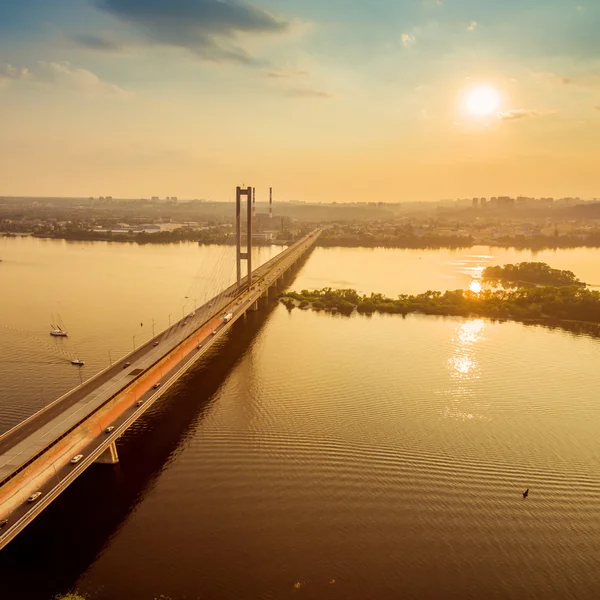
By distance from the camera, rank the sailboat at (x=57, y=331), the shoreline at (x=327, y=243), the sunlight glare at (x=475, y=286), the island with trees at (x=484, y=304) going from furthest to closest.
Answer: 1. the shoreline at (x=327, y=243)
2. the sunlight glare at (x=475, y=286)
3. the island with trees at (x=484, y=304)
4. the sailboat at (x=57, y=331)

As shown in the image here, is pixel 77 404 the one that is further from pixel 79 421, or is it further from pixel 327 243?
pixel 327 243

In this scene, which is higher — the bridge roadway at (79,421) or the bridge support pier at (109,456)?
the bridge roadway at (79,421)

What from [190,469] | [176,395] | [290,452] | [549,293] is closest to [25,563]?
[190,469]

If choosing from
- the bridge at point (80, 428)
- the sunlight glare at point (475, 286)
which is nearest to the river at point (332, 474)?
the bridge at point (80, 428)

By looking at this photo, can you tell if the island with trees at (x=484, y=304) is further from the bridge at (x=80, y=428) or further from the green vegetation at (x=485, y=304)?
the bridge at (x=80, y=428)

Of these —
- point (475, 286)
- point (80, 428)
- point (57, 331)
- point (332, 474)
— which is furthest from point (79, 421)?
point (475, 286)

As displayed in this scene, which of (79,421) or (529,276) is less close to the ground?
(529,276)
